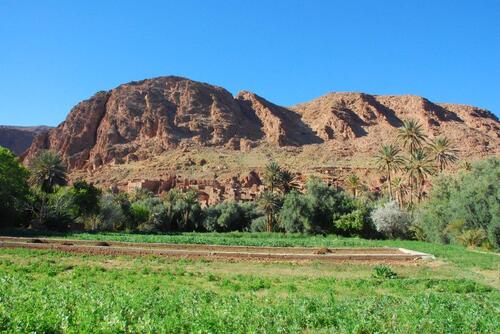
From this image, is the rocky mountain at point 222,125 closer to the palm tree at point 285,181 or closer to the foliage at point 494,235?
the palm tree at point 285,181

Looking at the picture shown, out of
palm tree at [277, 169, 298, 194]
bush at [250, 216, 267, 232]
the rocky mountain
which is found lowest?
bush at [250, 216, 267, 232]

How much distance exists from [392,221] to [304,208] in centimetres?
1236

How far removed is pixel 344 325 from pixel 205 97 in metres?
180

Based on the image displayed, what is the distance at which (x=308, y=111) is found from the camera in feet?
648

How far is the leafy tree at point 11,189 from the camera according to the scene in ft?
149

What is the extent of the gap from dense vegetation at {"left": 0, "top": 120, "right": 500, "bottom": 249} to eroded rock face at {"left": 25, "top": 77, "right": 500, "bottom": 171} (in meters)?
71.6

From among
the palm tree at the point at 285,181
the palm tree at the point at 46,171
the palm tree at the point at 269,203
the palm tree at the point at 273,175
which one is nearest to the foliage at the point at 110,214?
the palm tree at the point at 46,171

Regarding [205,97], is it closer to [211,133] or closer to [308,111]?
[211,133]

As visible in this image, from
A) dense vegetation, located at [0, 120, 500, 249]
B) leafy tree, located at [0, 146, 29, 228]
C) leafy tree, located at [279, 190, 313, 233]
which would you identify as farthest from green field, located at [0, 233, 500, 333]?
leafy tree, located at [279, 190, 313, 233]

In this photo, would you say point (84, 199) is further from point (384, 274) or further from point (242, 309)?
point (242, 309)

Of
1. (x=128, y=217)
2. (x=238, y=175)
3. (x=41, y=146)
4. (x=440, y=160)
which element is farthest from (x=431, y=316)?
(x=41, y=146)

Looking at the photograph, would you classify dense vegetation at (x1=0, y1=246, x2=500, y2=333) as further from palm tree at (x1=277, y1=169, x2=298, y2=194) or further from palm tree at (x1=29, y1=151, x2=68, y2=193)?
palm tree at (x1=277, y1=169, x2=298, y2=194)

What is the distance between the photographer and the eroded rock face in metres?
146

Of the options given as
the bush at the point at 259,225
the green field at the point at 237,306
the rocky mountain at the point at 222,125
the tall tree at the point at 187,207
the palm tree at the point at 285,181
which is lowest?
the bush at the point at 259,225
